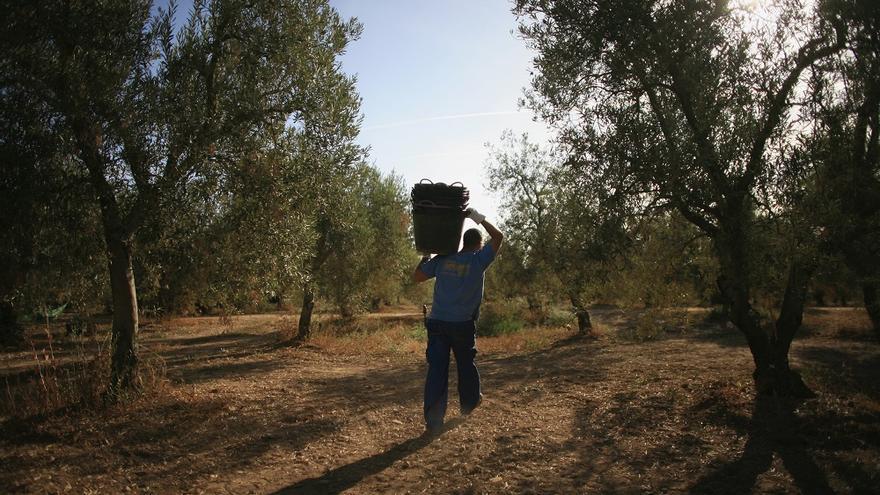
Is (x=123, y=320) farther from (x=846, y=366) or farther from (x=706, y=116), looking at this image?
(x=846, y=366)

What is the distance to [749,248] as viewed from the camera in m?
6.97

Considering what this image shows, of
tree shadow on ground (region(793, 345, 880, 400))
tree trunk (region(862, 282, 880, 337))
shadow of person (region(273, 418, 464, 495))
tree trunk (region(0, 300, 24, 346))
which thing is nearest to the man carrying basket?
shadow of person (region(273, 418, 464, 495))

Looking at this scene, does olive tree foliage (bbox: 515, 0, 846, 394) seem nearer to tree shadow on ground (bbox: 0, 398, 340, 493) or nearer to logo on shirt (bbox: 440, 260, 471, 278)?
logo on shirt (bbox: 440, 260, 471, 278)

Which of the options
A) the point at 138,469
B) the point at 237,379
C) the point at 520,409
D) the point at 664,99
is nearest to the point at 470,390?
the point at 520,409

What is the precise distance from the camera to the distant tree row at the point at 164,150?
6.56 meters

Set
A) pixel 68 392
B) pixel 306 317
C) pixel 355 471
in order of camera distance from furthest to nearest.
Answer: pixel 306 317 < pixel 68 392 < pixel 355 471

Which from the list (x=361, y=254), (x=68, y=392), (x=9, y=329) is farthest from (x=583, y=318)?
(x=9, y=329)

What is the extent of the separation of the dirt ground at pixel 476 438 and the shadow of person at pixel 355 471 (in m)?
0.03

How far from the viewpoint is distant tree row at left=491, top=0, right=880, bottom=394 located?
660 centimetres

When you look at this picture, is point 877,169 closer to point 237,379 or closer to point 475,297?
point 475,297

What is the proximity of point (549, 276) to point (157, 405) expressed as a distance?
17647 millimetres

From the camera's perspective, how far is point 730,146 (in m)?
6.76

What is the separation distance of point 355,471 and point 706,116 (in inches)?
236

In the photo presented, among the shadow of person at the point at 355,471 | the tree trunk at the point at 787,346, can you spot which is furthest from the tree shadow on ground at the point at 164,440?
the tree trunk at the point at 787,346
